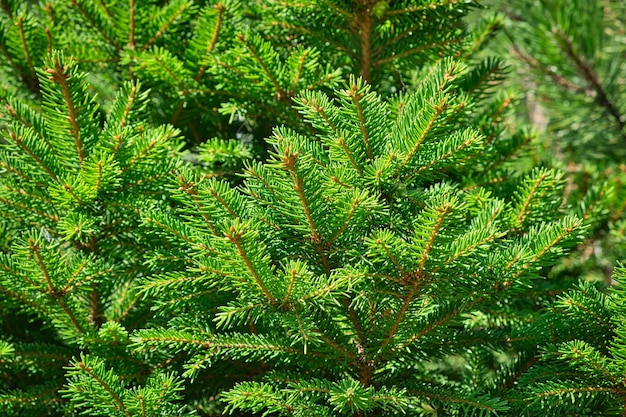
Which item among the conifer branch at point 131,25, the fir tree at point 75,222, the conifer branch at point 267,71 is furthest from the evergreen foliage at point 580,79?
the fir tree at point 75,222

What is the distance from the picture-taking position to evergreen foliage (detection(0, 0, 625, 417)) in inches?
23.5

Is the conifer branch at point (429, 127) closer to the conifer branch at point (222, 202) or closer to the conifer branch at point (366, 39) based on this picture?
the conifer branch at point (222, 202)

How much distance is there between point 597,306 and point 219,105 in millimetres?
599

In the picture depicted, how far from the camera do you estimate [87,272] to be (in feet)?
2.34

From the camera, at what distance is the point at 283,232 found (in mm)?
634

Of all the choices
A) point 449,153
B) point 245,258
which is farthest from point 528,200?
point 245,258

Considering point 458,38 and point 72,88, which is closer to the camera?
point 72,88

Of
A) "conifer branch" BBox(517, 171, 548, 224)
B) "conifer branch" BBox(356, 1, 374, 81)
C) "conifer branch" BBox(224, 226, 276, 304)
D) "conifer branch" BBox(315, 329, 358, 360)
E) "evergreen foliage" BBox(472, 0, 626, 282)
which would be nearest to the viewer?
"conifer branch" BBox(224, 226, 276, 304)

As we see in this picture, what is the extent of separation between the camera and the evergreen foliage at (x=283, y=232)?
60 centimetres

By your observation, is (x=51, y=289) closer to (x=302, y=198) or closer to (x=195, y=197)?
(x=195, y=197)

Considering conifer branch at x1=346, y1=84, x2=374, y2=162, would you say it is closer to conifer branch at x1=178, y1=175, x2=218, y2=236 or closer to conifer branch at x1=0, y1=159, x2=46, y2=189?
conifer branch at x1=178, y1=175, x2=218, y2=236

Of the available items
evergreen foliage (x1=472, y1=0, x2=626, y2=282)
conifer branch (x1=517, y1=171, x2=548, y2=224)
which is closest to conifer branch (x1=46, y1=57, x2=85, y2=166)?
conifer branch (x1=517, y1=171, x2=548, y2=224)

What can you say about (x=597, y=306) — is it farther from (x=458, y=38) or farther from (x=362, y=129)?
(x=458, y=38)

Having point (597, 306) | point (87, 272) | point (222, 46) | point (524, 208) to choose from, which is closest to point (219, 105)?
point (222, 46)
